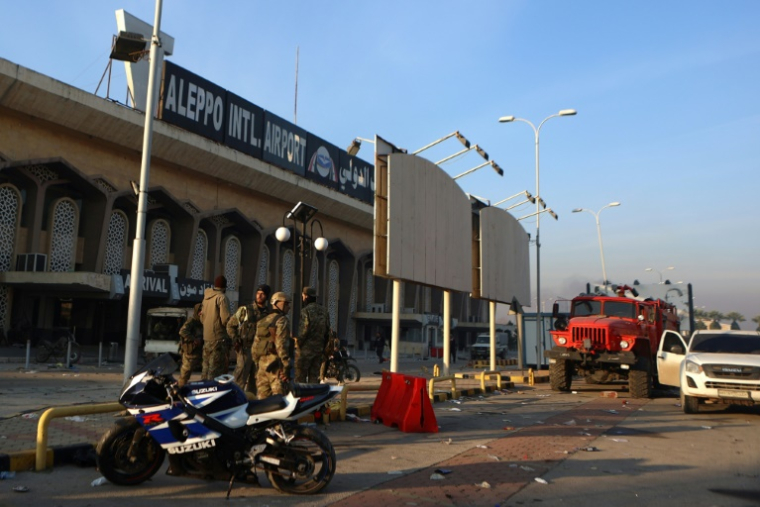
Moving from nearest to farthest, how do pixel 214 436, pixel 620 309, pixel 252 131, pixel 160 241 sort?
pixel 214 436
pixel 620 309
pixel 160 241
pixel 252 131

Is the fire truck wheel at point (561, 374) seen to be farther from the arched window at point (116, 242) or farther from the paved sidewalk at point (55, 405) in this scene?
the arched window at point (116, 242)

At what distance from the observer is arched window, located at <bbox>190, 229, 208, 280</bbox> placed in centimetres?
3700

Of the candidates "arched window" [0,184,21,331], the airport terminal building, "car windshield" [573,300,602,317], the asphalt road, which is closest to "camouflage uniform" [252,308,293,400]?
the asphalt road

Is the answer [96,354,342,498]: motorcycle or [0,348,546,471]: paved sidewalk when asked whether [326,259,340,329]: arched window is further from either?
[96,354,342,498]: motorcycle

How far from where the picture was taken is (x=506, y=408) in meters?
13.1

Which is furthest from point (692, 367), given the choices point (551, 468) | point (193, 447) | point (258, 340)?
point (193, 447)

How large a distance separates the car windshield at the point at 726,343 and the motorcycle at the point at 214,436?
1018 cm

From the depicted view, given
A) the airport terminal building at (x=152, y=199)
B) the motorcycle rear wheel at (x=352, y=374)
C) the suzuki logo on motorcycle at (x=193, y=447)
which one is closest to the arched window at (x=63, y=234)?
the airport terminal building at (x=152, y=199)

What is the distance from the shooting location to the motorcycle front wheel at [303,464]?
220 inches

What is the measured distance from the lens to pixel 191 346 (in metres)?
9.14

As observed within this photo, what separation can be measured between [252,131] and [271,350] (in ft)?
106

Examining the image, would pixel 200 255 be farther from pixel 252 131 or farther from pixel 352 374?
pixel 352 374

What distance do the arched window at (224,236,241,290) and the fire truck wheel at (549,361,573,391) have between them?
2554 cm

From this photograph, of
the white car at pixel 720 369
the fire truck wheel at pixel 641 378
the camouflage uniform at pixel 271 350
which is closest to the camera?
the camouflage uniform at pixel 271 350
